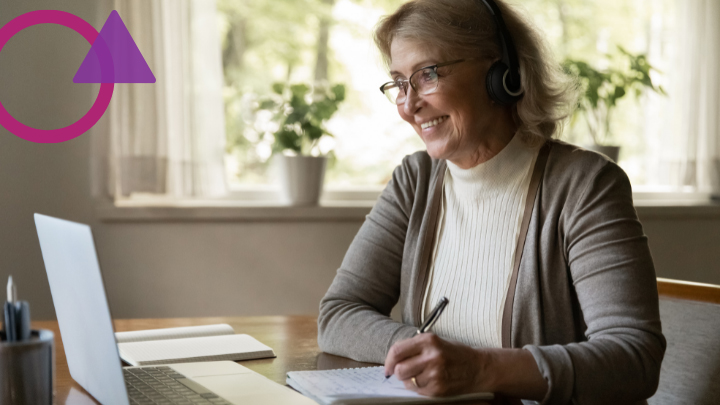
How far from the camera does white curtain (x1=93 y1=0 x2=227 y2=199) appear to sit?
231 centimetres

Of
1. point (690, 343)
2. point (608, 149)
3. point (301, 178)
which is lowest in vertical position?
point (690, 343)

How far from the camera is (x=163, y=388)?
2.94ft

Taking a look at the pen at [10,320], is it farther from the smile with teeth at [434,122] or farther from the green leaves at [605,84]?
the green leaves at [605,84]

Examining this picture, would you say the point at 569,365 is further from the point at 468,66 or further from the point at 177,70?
the point at 177,70

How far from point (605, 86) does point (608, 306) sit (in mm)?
2045

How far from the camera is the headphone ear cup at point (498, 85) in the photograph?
1330 millimetres

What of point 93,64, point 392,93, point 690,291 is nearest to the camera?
point 690,291

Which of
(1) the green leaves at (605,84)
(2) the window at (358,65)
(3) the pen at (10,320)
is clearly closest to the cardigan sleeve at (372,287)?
(3) the pen at (10,320)

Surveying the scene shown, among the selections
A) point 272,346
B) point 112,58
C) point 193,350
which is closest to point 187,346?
point 193,350

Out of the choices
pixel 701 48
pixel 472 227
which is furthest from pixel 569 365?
pixel 701 48

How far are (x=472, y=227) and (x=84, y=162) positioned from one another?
1498 mm

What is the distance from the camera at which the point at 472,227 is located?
137 centimetres

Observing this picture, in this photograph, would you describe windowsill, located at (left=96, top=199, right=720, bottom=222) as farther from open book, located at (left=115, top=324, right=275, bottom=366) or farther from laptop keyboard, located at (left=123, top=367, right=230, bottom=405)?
laptop keyboard, located at (left=123, top=367, right=230, bottom=405)

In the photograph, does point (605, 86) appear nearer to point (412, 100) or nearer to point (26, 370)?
point (412, 100)
